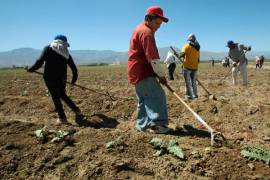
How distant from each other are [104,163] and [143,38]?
227 centimetres

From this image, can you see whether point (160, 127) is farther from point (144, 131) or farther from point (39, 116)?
point (39, 116)

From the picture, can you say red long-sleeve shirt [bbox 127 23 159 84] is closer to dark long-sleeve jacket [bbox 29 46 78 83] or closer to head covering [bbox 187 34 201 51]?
dark long-sleeve jacket [bbox 29 46 78 83]

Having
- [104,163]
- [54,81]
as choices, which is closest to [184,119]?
[54,81]

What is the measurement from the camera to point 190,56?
9.78 m

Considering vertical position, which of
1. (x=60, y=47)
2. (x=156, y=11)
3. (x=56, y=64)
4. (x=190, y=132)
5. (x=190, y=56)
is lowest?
(x=190, y=132)

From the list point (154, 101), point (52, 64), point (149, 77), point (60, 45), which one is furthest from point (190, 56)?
point (52, 64)

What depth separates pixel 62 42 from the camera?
7246 mm

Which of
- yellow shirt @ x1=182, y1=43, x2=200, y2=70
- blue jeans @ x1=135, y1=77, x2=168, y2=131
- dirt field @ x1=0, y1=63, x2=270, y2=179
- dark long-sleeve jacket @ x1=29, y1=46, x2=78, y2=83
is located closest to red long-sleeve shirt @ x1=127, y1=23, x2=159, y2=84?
blue jeans @ x1=135, y1=77, x2=168, y2=131

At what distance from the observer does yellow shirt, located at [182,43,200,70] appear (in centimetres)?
978

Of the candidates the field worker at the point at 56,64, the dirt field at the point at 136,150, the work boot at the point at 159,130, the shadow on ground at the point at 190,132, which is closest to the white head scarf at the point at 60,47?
the field worker at the point at 56,64

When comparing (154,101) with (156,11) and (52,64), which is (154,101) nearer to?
(156,11)

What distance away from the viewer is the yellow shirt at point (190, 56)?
32.1 ft

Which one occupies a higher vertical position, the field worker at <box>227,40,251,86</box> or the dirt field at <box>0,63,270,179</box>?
the field worker at <box>227,40,251,86</box>

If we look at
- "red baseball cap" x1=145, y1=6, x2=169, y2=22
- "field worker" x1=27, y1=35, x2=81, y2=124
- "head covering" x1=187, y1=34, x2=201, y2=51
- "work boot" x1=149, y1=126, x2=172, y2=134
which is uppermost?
"red baseball cap" x1=145, y1=6, x2=169, y2=22
